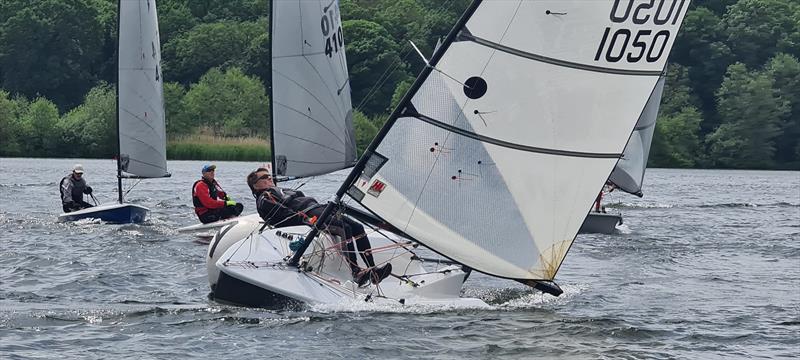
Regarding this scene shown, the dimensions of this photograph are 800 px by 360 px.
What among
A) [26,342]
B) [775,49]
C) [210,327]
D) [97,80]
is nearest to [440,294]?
[210,327]

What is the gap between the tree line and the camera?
6825 cm

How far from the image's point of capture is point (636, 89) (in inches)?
523

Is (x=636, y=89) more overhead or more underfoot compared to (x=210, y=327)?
more overhead

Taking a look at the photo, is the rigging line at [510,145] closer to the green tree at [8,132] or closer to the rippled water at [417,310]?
the rippled water at [417,310]

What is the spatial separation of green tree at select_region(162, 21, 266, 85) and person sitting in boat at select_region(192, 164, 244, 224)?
7115cm

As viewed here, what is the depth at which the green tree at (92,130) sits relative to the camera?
6272 cm

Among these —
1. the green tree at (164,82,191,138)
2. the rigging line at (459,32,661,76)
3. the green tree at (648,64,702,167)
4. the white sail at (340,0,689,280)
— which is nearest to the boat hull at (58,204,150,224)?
the white sail at (340,0,689,280)

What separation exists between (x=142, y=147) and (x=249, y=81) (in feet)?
159

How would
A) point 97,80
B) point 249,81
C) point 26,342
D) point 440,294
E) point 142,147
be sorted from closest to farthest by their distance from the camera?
point 26,342, point 440,294, point 142,147, point 249,81, point 97,80

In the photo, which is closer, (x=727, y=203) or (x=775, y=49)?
(x=727, y=203)

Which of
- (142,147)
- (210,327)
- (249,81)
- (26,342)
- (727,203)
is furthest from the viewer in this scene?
(249,81)

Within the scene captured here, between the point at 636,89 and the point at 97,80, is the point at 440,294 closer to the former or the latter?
the point at 636,89

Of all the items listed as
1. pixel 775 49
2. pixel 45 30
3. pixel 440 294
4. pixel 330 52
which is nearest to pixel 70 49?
pixel 45 30

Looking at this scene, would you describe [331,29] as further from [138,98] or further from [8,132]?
[8,132]
